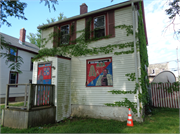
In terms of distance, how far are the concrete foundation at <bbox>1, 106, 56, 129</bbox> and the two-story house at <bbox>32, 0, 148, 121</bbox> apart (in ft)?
2.38

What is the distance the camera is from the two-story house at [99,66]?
6.39 metres

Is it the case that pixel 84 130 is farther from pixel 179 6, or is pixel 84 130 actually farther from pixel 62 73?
pixel 179 6

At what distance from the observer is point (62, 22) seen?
28.9ft

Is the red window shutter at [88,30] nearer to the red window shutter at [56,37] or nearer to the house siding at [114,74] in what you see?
the house siding at [114,74]

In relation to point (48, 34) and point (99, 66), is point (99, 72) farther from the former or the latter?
point (48, 34)

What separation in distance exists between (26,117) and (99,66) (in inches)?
170

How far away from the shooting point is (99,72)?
7.16 meters

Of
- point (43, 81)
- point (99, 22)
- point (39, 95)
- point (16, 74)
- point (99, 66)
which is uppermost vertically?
point (99, 22)

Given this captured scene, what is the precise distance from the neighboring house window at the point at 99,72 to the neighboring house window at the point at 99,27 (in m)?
1.60

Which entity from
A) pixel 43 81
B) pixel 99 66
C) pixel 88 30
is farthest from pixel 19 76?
pixel 99 66

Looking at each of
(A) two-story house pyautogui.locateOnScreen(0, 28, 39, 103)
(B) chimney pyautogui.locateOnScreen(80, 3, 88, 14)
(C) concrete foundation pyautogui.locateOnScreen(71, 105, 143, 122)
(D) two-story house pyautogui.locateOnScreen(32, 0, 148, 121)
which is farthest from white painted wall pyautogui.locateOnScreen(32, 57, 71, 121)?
(A) two-story house pyautogui.locateOnScreen(0, 28, 39, 103)

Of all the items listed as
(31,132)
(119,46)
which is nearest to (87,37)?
(119,46)

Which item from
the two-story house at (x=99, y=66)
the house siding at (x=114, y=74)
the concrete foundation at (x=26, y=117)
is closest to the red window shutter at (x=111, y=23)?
the two-story house at (x=99, y=66)

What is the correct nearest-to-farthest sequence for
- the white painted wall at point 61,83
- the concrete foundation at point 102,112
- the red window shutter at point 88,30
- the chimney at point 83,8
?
the concrete foundation at point 102,112 < the white painted wall at point 61,83 < the red window shutter at point 88,30 < the chimney at point 83,8
